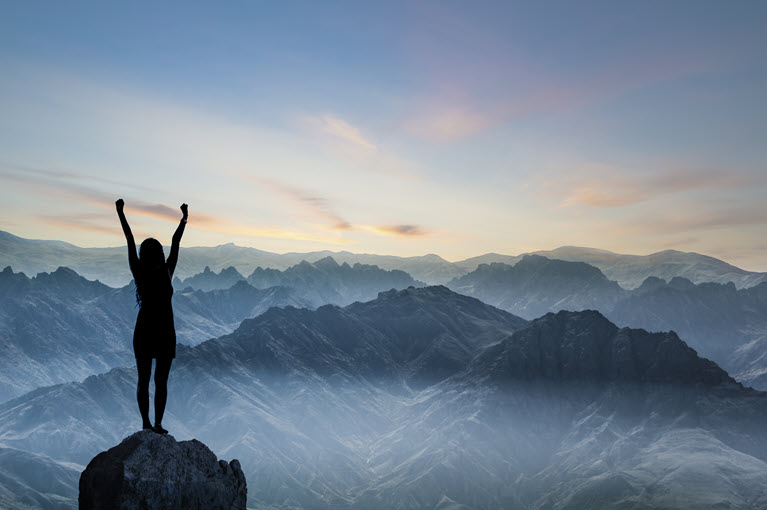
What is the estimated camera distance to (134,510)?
1441 centimetres

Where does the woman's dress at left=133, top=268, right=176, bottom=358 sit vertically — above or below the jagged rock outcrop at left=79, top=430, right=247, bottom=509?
above

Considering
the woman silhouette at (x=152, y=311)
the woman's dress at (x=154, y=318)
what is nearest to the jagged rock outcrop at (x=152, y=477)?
the woman silhouette at (x=152, y=311)

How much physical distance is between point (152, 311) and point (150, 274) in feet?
3.43

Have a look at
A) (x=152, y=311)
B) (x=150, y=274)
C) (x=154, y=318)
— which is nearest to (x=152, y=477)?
(x=154, y=318)

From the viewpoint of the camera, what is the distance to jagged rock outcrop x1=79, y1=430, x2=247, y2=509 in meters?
14.6

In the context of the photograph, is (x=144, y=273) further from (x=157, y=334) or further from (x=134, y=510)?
(x=134, y=510)

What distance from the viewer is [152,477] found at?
588 inches

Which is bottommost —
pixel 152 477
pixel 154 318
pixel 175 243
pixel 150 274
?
pixel 152 477

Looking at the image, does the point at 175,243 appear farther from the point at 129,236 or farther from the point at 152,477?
the point at 152,477

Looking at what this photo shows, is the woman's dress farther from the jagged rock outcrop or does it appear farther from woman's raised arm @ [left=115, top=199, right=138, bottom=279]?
the jagged rock outcrop

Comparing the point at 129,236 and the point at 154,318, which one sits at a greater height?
the point at 129,236

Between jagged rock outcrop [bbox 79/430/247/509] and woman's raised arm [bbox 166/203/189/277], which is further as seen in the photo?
woman's raised arm [bbox 166/203/189/277]

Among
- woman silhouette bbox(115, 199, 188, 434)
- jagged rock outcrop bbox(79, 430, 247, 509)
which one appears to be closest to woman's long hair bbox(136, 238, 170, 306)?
woman silhouette bbox(115, 199, 188, 434)

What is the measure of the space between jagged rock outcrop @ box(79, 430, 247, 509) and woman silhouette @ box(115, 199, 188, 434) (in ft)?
3.29
